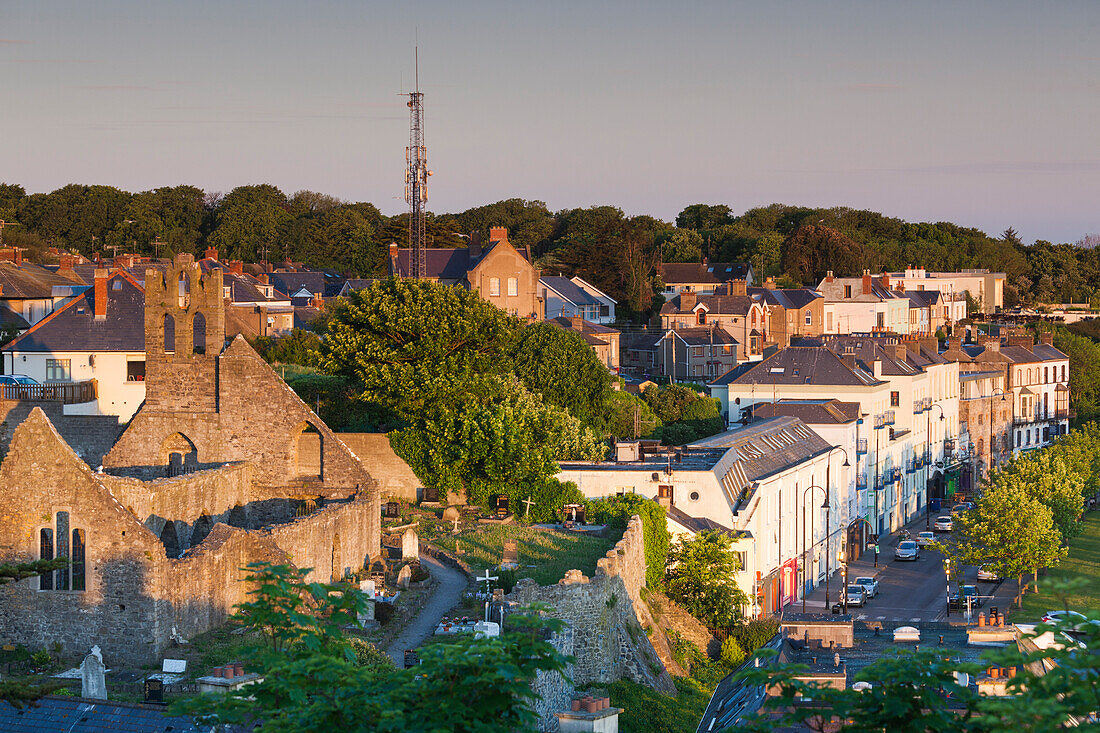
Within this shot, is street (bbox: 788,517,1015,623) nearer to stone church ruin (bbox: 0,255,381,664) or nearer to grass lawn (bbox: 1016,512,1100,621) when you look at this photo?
grass lawn (bbox: 1016,512,1100,621)

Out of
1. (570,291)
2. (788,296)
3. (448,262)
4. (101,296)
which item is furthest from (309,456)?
(788,296)

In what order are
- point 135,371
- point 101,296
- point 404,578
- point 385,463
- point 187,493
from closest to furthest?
point 187,493, point 404,578, point 385,463, point 135,371, point 101,296

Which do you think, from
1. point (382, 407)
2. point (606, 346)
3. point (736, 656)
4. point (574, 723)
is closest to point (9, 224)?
point (606, 346)

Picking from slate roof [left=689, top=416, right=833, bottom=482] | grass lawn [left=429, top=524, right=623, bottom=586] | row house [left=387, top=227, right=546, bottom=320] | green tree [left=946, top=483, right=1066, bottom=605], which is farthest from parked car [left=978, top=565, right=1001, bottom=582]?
row house [left=387, top=227, right=546, bottom=320]

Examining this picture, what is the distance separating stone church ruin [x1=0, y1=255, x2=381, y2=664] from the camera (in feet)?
86.3

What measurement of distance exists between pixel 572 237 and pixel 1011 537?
82352mm

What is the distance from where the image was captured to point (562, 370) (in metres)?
58.1

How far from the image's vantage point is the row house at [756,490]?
4459cm

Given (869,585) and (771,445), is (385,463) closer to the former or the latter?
(771,445)

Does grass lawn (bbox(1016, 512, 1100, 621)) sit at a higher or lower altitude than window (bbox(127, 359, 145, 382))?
lower

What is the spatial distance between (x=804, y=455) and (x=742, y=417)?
42.1 feet

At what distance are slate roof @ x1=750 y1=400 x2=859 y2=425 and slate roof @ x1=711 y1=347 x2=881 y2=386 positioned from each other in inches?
128

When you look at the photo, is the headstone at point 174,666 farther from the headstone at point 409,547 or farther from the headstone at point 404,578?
the headstone at point 409,547

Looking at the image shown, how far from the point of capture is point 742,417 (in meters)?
68.4
